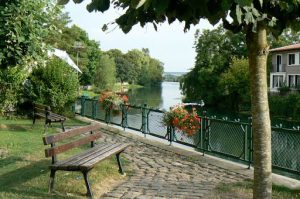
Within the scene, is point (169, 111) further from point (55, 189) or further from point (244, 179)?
point (55, 189)

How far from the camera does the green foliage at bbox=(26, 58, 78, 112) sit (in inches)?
699

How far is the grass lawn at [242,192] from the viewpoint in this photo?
6.46 m

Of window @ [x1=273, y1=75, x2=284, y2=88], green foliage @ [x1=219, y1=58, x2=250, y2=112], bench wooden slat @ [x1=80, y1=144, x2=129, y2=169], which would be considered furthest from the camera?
window @ [x1=273, y1=75, x2=284, y2=88]

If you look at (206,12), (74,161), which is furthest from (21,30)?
(206,12)

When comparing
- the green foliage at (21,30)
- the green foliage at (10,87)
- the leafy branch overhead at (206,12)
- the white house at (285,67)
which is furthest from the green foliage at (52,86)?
the white house at (285,67)

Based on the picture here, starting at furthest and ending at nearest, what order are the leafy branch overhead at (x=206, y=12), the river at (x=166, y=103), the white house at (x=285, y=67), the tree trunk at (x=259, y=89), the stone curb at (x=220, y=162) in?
the white house at (x=285, y=67) → the river at (x=166, y=103) → the stone curb at (x=220, y=162) → the tree trunk at (x=259, y=89) → the leafy branch overhead at (x=206, y=12)

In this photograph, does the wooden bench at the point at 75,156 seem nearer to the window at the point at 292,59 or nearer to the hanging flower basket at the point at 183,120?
the hanging flower basket at the point at 183,120

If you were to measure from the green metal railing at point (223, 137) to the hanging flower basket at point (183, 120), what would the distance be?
21 centimetres

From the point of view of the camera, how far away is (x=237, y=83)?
53.0 meters

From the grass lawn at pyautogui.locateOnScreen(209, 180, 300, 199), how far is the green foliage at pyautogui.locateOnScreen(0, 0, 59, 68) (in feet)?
17.7

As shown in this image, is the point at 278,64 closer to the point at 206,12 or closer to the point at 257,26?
the point at 257,26

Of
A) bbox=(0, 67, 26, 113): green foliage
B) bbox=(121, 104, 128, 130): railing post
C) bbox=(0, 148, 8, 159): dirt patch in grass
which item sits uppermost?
bbox=(0, 67, 26, 113): green foliage

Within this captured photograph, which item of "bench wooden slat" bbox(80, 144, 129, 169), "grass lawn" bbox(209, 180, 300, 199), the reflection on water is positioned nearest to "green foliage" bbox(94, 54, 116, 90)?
the reflection on water

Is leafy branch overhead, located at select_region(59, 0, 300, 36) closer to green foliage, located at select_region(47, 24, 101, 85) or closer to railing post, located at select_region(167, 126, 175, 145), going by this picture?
railing post, located at select_region(167, 126, 175, 145)
